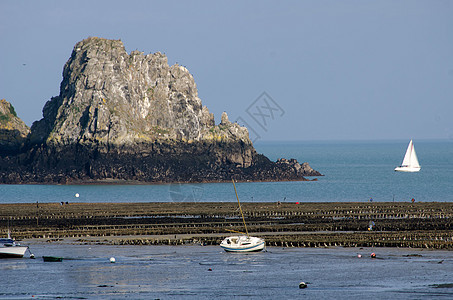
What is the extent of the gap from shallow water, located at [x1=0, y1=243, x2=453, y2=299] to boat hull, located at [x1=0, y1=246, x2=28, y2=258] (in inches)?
27.6

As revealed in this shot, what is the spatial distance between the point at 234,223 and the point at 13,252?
103ft

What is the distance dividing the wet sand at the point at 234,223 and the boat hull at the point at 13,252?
37.8 feet

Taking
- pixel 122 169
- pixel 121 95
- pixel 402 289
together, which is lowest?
pixel 402 289

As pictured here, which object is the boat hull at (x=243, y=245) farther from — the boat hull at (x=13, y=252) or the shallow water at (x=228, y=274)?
the boat hull at (x=13, y=252)

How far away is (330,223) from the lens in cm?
8369

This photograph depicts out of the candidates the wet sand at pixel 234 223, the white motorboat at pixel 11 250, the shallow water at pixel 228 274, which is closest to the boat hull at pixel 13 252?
the white motorboat at pixel 11 250

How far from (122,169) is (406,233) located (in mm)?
120704

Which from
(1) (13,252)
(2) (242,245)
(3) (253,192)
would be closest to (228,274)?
(2) (242,245)

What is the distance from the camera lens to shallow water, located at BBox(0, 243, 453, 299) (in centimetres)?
4494

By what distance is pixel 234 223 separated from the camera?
84.9 metres

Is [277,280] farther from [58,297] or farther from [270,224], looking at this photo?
[270,224]

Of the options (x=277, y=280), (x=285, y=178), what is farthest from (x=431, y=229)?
(x=285, y=178)

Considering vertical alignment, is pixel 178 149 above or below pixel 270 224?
above

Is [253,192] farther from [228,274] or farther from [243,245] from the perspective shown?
[228,274]
